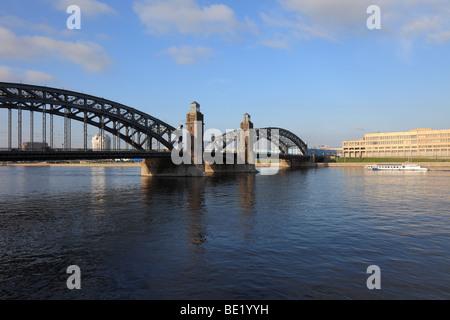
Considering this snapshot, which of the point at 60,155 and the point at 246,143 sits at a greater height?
the point at 246,143

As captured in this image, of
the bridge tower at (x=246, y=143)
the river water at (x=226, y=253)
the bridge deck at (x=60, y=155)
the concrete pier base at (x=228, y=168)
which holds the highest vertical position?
the bridge tower at (x=246, y=143)

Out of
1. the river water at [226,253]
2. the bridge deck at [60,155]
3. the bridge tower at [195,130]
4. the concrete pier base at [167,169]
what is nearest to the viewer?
the river water at [226,253]

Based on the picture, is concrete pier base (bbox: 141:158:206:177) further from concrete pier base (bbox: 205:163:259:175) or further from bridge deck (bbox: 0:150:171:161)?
concrete pier base (bbox: 205:163:259:175)

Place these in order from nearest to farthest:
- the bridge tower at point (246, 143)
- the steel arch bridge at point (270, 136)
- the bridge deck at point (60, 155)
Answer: the bridge deck at point (60, 155), the bridge tower at point (246, 143), the steel arch bridge at point (270, 136)

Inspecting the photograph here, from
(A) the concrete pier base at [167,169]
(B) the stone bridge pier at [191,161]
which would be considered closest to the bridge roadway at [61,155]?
(A) the concrete pier base at [167,169]

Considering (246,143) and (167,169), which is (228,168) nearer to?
(246,143)

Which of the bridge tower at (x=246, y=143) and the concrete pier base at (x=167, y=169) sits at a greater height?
the bridge tower at (x=246, y=143)

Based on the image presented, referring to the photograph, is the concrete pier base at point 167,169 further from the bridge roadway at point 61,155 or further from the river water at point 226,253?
the river water at point 226,253

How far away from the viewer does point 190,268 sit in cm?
1512

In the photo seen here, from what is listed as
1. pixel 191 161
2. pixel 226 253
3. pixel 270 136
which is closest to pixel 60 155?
pixel 191 161

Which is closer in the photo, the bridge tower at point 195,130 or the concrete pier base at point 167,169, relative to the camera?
the concrete pier base at point 167,169

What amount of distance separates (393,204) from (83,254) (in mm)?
34434

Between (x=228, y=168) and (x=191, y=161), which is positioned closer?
(x=191, y=161)
